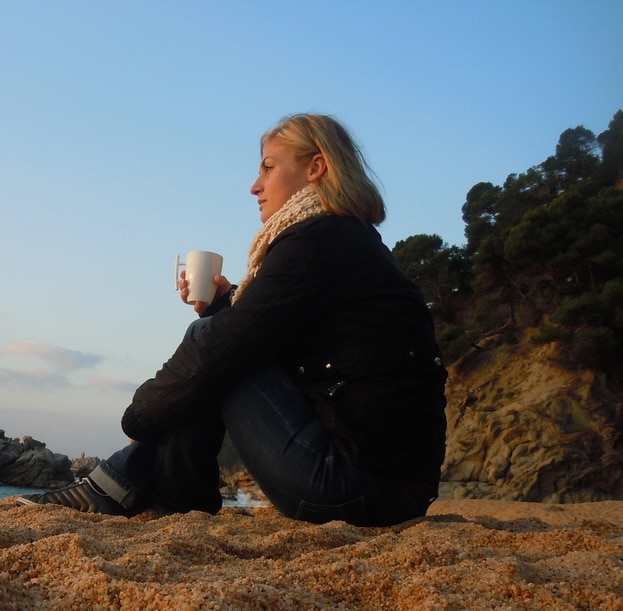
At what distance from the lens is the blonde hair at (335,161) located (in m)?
2.36

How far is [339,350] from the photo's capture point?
2074 mm

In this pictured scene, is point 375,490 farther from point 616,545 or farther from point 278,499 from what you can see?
point 616,545

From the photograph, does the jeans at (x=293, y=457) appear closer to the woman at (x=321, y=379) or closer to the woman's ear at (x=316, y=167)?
the woman at (x=321, y=379)

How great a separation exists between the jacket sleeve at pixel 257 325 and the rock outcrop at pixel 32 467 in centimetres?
2778

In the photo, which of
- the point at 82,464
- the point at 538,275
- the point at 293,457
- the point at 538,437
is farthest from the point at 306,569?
the point at 82,464

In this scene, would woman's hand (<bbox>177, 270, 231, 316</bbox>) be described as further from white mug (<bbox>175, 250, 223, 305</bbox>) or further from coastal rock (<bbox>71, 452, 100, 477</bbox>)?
coastal rock (<bbox>71, 452, 100, 477</bbox>)

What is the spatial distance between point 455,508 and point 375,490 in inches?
428

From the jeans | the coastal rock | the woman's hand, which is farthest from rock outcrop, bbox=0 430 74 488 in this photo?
the jeans

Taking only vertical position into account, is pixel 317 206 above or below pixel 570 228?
below

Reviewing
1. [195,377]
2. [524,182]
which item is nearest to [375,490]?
[195,377]

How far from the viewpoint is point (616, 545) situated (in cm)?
177

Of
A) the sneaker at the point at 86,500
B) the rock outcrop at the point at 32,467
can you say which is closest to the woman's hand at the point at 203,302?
the sneaker at the point at 86,500

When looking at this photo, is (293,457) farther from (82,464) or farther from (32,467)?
(82,464)

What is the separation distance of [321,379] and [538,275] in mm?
16724
